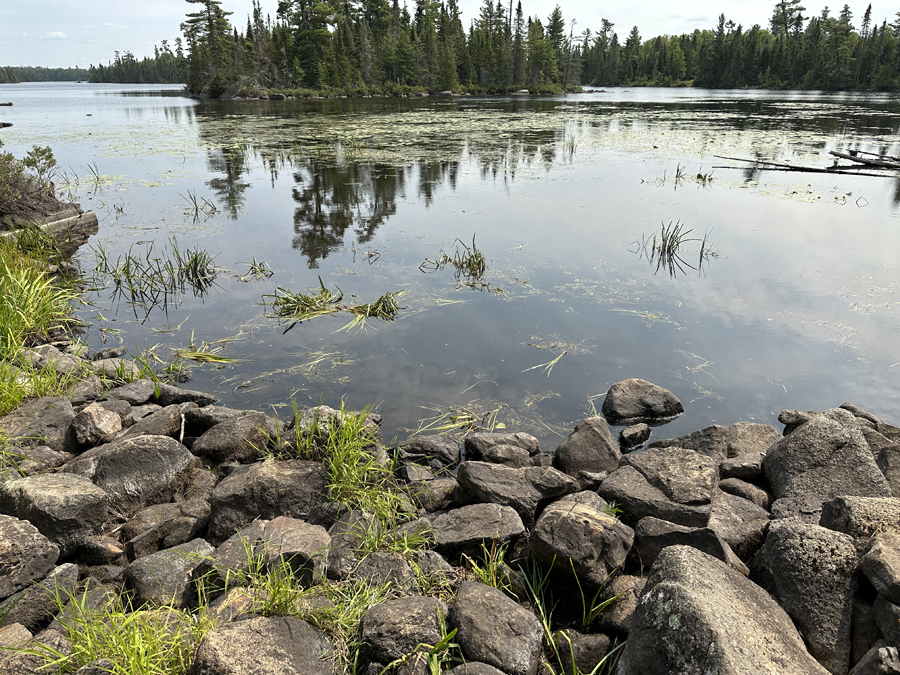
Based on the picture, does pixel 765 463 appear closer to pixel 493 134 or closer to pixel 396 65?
pixel 493 134

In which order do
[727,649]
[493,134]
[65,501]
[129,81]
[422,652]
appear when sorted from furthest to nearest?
[129,81], [493,134], [65,501], [422,652], [727,649]

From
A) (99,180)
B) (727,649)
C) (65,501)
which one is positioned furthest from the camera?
(99,180)

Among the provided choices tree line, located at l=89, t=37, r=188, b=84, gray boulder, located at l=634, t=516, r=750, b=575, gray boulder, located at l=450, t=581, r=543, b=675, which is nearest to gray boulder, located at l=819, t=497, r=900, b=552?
gray boulder, located at l=634, t=516, r=750, b=575

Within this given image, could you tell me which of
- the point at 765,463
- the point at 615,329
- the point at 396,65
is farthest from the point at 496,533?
the point at 396,65

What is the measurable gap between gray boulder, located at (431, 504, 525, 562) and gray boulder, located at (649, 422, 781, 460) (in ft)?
4.78

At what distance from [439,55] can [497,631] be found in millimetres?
63315

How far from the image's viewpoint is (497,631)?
1954mm

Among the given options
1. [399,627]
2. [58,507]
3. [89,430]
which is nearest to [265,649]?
[399,627]

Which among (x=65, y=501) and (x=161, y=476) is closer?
(x=65, y=501)

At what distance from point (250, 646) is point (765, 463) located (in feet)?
8.87

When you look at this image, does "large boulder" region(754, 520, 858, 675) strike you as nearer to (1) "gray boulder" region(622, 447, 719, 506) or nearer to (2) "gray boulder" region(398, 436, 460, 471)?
(1) "gray boulder" region(622, 447, 719, 506)

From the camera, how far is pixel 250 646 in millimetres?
1744

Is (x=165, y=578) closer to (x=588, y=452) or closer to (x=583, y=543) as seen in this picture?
(x=583, y=543)

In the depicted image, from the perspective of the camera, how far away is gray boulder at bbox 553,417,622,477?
336cm
